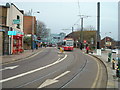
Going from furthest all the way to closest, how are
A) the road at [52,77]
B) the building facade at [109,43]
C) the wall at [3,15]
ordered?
the building facade at [109,43]
the wall at [3,15]
the road at [52,77]

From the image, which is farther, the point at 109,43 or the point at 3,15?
the point at 109,43

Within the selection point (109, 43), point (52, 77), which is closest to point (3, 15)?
point (52, 77)

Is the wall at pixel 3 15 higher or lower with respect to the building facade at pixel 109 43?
higher

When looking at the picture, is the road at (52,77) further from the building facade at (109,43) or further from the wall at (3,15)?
the building facade at (109,43)

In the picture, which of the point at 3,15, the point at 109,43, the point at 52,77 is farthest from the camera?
the point at 109,43

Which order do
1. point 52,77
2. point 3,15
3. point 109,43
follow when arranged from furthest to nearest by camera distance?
point 109,43 < point 3,15 < point 52,77

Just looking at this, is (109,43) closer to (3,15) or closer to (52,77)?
(3,15)

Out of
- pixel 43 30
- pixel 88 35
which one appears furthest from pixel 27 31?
pixel 88 35

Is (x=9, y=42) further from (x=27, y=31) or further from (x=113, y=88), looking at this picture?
(x=27, y=31)

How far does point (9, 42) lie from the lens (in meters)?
24.5

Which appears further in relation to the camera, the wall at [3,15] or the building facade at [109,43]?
the building facade at [109,43]

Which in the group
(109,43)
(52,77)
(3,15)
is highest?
(3,15)

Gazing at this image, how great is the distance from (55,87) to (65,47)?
2933 cm

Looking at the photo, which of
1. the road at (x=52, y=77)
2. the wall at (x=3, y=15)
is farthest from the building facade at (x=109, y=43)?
the road at (x=52, y=77)
